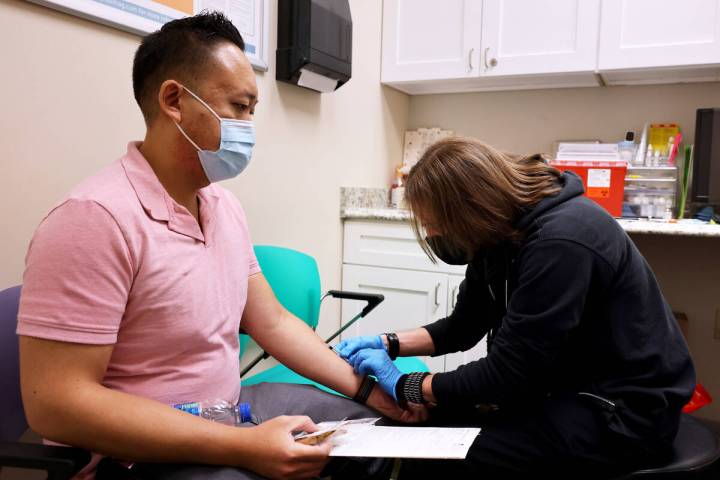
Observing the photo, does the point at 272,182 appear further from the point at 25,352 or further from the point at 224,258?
the point at 25,352

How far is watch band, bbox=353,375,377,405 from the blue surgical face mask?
0.54 metres

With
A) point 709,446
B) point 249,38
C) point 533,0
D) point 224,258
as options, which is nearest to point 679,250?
point 533,0

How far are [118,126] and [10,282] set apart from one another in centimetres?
48

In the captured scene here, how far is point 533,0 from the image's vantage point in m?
2.41

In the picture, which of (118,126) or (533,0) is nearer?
(118,126)

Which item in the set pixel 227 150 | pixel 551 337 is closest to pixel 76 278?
pixel 227 150

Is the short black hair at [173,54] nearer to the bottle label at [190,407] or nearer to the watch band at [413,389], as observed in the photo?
the bottle label at [190,407]

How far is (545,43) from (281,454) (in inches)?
86.3

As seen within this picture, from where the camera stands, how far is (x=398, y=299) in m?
2.43

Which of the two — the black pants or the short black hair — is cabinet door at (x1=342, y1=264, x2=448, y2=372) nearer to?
the black pants

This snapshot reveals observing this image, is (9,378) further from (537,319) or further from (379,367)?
(537,319)

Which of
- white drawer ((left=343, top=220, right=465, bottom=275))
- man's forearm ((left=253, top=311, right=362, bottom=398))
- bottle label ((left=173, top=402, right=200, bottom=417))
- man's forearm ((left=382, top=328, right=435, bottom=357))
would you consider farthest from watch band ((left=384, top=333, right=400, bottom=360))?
white drawer ((left=343, top=220, right=465, bottom=275))

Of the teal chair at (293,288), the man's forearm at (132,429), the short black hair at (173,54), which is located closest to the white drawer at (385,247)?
the teal chair at (293,288)

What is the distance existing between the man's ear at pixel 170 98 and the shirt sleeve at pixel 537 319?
0.70m
